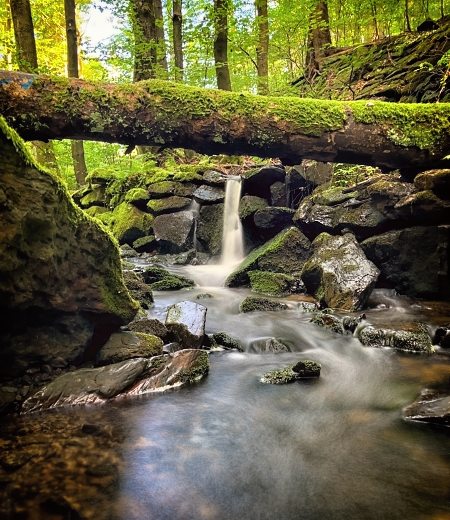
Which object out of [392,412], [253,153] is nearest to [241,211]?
[253,153]

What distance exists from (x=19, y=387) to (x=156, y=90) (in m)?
3.59

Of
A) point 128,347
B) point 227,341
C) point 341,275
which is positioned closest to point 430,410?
point 227,341

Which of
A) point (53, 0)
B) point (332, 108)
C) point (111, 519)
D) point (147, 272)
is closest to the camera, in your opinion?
point (111, 519)

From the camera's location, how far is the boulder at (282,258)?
9.06 m

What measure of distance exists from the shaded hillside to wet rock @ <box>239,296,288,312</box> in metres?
5.21

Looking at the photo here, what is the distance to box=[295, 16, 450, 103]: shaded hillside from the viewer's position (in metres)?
8.84

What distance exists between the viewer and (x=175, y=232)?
1181 cm

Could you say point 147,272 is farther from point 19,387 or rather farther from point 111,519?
point 111,519

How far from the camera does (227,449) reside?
10.6 feet

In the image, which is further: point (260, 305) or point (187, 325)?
point (260, 305)

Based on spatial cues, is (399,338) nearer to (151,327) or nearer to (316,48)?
(151,327)

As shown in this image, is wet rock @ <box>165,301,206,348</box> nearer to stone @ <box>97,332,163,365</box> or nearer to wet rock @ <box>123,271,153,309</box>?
stone @ <box>97,332,163,365</box>

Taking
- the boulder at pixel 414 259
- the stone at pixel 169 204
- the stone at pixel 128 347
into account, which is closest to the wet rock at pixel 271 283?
the boulder at pixel 414 259

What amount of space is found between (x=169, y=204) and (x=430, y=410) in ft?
32.4
